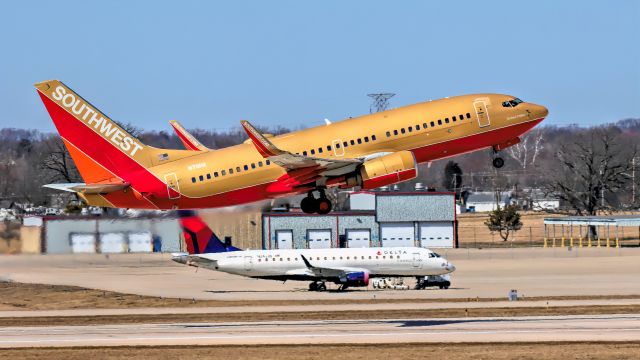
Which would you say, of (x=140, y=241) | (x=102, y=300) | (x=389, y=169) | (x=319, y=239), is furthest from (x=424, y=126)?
(x=319, y=239)

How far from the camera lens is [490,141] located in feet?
254

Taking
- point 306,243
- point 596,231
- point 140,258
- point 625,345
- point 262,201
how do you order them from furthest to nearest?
1. point 596,231
2. point 306,243
3. point 140,258
4. point 262,201
5. point 625,345

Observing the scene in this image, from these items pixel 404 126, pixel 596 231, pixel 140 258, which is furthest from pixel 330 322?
pixel 596 231

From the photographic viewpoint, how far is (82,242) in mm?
83688

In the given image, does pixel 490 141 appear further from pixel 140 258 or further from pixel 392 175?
pixel 140 258

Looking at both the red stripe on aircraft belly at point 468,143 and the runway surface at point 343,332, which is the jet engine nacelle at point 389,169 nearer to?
the red stripe on aircraft belly at point 468,143

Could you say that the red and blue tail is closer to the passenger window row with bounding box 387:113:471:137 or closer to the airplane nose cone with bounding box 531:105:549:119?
the passenger window row with bounding box 387:113:471:137

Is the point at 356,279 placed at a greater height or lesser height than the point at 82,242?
lesser

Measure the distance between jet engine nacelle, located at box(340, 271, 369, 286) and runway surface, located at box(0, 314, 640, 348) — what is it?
29.2 m

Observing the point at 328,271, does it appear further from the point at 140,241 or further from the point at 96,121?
the point at 96,121

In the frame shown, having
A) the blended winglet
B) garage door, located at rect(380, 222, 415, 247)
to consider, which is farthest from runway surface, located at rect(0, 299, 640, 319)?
garage door, located at rect(380, 222, 415, 247)

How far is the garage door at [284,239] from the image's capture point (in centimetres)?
16075

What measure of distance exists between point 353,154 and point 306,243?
90.0 meters

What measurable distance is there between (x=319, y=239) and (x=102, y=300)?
57.3 metres
